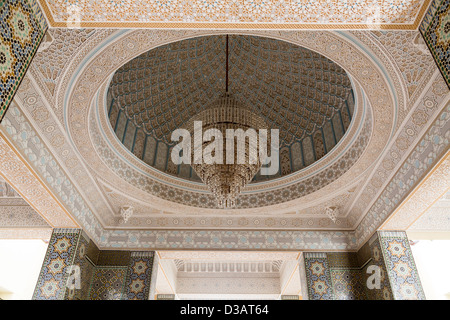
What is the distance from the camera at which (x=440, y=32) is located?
6.44ft

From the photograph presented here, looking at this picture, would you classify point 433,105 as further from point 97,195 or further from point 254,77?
point 97,195

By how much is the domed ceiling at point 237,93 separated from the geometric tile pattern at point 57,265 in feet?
5.12

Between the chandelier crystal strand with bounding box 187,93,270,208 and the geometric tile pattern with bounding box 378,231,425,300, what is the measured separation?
7.43 ft

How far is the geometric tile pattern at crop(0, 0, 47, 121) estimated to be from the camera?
73.0 inches

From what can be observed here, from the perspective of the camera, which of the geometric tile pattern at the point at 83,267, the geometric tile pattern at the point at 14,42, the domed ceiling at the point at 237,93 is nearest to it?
the geometric tile pattern at the point at 14,42

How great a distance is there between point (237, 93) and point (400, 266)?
11.7 feet

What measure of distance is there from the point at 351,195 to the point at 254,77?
2442mm

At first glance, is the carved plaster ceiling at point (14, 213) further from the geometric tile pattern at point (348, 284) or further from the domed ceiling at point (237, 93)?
the geometric tile pattern at point (348, 284)

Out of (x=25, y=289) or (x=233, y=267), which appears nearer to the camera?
(x=25, y=289)

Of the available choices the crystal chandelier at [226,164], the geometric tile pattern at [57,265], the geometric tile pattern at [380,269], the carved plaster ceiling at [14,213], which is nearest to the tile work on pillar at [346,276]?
the geometric tile pattern at [380,269]

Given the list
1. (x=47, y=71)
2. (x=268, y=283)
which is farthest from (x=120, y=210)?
(x=268, y=283)

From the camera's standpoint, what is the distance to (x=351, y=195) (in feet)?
16.6

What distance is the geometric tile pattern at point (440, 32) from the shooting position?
1.91 meters

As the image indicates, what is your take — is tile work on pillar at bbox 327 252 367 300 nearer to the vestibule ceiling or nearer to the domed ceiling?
the vestibule ceiling
